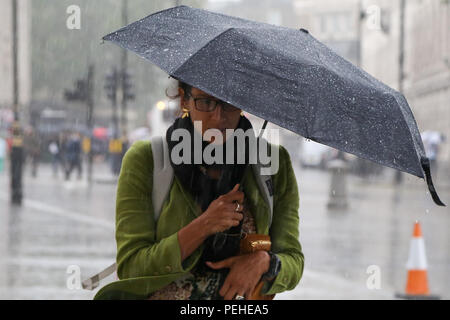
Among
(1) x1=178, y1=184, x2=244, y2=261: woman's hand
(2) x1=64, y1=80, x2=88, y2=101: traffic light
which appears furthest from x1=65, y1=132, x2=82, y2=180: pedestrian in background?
(1) x1=178, y1=184, x2=244, y2=261: woman's hand

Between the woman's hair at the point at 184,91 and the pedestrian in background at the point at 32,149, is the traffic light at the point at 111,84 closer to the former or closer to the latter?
the pedestrian in background at the point at 32,149

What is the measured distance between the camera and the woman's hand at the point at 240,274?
264cm

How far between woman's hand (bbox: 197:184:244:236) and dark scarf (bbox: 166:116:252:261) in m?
0.08

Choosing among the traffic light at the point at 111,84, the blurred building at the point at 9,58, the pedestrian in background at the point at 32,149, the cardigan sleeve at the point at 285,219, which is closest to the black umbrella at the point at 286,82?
the cardigan sleeve at the point at 285,219

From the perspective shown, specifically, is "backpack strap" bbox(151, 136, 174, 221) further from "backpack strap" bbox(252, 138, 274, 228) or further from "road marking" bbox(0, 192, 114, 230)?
"road marking" bbox(0, 192, 114, 230)

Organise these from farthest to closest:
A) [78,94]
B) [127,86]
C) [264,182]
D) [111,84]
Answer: [78,94] < [127,86] < [111,84] < [264,182]

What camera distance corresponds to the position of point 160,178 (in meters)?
2.69

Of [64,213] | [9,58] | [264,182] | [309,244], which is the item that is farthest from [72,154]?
[9,58]

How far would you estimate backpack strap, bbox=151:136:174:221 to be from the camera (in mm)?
2689

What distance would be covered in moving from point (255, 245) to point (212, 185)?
22 cm

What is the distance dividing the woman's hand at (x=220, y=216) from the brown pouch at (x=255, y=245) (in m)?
0.14

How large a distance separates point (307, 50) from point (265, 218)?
59cm

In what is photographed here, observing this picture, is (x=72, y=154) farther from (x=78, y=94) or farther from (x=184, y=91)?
(x=184, y=91)
